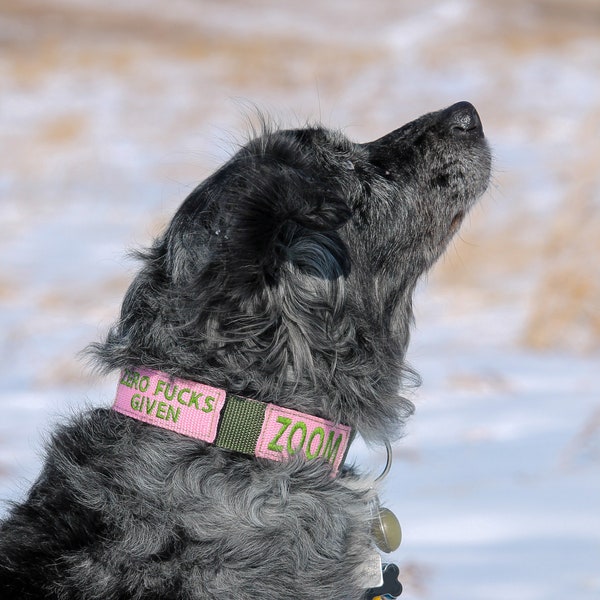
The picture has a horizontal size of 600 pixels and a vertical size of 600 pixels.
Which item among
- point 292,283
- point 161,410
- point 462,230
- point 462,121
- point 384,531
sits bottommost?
point 384,531

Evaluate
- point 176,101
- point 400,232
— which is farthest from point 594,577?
point 176,101

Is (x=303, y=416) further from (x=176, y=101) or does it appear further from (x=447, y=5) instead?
(x=447, y=5)

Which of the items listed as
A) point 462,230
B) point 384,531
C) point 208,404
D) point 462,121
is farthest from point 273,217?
point 462,230

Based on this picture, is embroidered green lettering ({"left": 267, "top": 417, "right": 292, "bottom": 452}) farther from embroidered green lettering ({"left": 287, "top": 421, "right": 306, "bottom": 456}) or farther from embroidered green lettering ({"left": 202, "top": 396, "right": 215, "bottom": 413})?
embroidered green lettering ({"left": 202, "top": 396, "right": 215, "bottom": 413})

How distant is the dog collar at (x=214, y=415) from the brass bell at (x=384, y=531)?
0.37m

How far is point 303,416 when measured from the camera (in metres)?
2.96

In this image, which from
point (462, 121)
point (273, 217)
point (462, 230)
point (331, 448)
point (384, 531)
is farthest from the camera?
point (462, 230)

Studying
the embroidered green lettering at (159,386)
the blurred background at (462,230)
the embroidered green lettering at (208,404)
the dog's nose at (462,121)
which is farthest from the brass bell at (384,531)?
the dog's nose at (462,121)

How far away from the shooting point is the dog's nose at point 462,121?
12.2 ft

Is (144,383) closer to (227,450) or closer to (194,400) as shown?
(194,400)

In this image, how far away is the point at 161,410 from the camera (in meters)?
2.86

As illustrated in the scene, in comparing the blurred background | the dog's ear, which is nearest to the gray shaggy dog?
the dog's ear

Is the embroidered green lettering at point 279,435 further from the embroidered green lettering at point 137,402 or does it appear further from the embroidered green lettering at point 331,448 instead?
the embroidered green lettering at point 137,402

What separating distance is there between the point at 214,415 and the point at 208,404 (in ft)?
0.12
